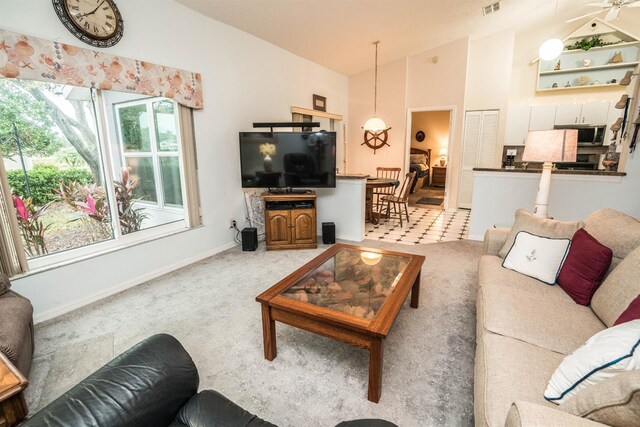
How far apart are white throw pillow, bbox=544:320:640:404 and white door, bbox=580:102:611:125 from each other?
603 centimetres

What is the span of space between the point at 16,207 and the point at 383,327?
9.39ft

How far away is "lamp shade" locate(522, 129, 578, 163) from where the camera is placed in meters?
2.80

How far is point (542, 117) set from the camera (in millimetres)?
5766

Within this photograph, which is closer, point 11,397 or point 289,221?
point 11,397

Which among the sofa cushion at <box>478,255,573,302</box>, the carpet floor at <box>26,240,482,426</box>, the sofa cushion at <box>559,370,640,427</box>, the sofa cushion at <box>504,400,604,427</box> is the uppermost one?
the sofa cushion at <box>559,370,640,427</box>

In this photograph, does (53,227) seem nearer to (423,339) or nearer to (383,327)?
(383,327)

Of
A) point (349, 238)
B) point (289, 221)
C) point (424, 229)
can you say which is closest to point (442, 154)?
point (424, 229)

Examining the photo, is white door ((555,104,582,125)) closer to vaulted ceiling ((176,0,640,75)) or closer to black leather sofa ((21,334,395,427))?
vaulted ceiling ((176,0,640,75))

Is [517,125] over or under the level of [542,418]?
over

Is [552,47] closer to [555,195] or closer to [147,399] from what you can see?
[555,195]

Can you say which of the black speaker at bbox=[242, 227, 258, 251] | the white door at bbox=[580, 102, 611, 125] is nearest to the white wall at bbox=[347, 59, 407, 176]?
the white door at bbox=[580, 102, 611, 125]

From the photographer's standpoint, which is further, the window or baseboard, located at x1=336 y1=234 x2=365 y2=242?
baseboard, located at x1=336 y1=234 x2=365 y2=242

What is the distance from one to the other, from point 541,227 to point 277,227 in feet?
9.28

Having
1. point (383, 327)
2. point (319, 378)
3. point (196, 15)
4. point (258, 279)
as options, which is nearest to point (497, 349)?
point (383, 327)
